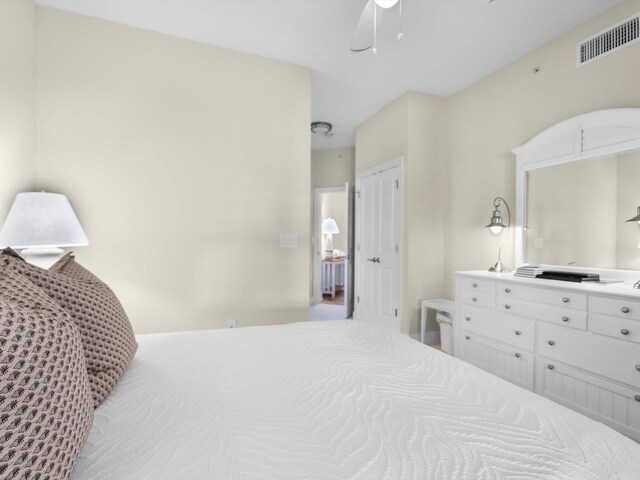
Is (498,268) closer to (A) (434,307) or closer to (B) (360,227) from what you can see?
(A) (434,307)

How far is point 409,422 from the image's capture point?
80cm

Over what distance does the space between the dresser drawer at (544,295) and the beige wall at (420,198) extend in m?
1.13

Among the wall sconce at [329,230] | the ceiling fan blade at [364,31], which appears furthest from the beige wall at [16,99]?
the wall sconce at [329,230]

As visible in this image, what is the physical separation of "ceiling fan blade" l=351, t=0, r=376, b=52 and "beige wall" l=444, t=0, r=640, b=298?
1.77 metres

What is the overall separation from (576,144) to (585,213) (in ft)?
1.71

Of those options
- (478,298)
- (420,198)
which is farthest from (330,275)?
(478,298)

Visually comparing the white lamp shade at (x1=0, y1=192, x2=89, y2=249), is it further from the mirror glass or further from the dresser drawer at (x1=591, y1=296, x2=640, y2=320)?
the mirror glass

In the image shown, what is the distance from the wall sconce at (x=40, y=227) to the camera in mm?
1709

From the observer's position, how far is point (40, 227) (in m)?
1.77

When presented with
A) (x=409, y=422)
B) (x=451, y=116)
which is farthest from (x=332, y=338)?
(x=451, y=116)

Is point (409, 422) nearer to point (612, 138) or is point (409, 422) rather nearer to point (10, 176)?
point (612, 138)

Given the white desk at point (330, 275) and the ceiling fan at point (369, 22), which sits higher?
the ceiling fan at point (369, 22)

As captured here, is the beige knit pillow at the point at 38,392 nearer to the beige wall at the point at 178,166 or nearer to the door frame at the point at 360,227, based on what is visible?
the beige wall at the point at 178,166

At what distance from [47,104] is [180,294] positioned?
1647 mm
